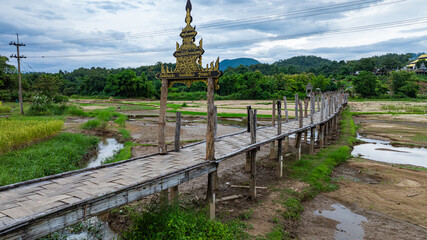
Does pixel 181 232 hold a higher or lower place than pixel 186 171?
lower

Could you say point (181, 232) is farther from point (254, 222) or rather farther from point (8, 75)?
point (8, 75)

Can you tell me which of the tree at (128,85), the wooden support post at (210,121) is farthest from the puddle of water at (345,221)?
the tree at (128,85)

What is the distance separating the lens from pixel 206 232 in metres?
5.52

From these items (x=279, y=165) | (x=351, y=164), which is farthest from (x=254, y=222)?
(x=351, y=164)

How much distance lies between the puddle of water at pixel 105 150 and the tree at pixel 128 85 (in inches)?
1825

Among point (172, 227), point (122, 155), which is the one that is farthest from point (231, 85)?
point (172, 227)

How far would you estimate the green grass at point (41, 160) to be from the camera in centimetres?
953

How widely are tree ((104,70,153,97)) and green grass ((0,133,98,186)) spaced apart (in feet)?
162

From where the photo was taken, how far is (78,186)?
4.59m

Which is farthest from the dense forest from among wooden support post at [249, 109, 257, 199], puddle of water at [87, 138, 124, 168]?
wooden support post at [249, 109, 257, 199]

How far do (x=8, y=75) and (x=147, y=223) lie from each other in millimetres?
48580

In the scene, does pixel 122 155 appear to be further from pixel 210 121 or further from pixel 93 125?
pixel 93 125

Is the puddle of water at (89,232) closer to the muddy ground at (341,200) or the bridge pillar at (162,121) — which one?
the muddy ground at (341,200)

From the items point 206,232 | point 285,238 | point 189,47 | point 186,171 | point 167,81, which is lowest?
point 285,238
